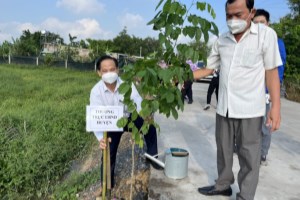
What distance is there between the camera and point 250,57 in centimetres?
238

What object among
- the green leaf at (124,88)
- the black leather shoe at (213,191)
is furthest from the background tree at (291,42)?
the green leaf at (124,88)

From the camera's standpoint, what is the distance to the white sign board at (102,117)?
2504 millimetres

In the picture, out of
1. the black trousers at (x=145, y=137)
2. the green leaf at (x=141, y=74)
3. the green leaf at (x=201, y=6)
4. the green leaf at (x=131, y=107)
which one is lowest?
the black trousers at (x=145, y=137)

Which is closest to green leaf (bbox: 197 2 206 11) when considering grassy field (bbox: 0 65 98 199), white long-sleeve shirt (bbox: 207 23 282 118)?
white long-sleeve shirt (bbox: 207 23 282 118)

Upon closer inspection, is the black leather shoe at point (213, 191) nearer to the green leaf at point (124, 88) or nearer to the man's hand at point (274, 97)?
the man's hand at point (274, 97)

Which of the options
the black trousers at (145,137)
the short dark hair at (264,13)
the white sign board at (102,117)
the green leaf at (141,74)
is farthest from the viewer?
the short dark hair at (264,13)

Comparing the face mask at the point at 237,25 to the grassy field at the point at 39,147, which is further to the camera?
the grassy field at the point at 39,147

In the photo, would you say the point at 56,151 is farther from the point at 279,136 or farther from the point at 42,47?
the point at 42,47

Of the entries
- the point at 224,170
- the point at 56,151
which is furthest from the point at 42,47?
the point at 224,170

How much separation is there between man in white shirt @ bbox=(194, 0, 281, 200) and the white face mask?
88cm

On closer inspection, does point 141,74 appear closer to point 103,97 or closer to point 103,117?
point 103,117

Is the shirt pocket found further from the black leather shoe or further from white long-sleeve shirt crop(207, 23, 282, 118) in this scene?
the black leather shoe

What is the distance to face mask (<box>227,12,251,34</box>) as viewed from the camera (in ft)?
7.61

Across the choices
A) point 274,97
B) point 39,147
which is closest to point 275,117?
point 274,97
